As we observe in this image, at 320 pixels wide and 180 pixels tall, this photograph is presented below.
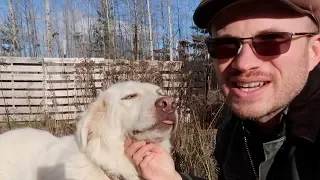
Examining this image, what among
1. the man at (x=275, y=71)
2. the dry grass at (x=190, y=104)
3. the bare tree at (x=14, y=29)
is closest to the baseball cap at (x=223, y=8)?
the man at (x=275, y=71)

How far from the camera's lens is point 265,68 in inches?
61.8

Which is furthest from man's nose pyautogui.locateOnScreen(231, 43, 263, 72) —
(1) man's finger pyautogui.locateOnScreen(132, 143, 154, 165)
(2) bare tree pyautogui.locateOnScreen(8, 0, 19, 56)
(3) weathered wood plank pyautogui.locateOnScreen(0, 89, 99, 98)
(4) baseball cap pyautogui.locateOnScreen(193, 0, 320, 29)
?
(2) bare tree pyautogui.locateOnScreen(8, 0, 19, 56)

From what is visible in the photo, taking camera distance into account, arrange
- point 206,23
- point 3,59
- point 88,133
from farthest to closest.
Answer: point 3,59, point 88,133, point 206,23

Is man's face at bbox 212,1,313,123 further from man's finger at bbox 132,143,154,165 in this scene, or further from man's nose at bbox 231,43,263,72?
man's finger at bbox 132,143,154,165

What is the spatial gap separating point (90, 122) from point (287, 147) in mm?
1614

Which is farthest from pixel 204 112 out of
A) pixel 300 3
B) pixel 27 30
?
Answer: pixel 27 30

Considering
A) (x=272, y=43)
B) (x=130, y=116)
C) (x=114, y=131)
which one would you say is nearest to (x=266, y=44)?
(x=272, y=43)

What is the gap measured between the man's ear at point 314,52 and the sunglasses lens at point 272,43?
16cm

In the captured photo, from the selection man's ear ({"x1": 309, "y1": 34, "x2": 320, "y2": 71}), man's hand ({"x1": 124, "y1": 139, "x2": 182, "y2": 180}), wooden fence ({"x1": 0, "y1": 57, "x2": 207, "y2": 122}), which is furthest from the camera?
wooden fence ({"x1": 0, "y1": 57, "x2": 207, "y2": 122})

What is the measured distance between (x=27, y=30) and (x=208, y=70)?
20465 millimetres

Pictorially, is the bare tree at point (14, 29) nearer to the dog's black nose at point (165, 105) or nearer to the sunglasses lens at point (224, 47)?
the dog's black nose at point (165, 105)

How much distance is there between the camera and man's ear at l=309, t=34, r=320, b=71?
1606 millimetres

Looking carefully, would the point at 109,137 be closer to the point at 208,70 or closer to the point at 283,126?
the point at 283,126

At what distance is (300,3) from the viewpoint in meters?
1.48
